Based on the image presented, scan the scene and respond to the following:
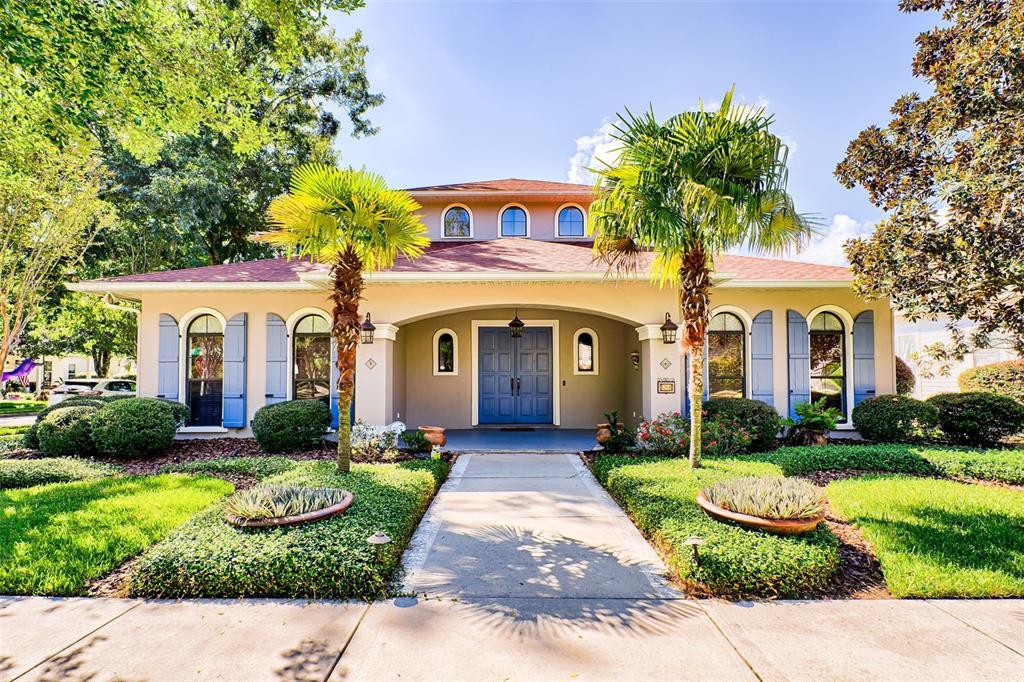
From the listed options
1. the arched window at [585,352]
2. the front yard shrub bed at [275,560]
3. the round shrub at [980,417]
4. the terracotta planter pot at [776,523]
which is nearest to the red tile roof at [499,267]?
the arched window at [585,352]

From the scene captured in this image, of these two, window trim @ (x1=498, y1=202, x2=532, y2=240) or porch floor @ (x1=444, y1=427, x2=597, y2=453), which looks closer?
porch floor @ (x1=444, y1=427, x2=597, y2=453)

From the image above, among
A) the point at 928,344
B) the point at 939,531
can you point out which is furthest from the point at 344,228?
the point at 928,344

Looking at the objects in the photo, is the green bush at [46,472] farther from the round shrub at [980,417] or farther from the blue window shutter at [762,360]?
the round shrub at [980,417]

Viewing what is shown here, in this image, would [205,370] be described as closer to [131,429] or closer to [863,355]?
[131,429]

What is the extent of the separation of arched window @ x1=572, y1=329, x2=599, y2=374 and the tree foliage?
5911mm

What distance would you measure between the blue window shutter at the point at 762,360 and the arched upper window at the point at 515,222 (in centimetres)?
655

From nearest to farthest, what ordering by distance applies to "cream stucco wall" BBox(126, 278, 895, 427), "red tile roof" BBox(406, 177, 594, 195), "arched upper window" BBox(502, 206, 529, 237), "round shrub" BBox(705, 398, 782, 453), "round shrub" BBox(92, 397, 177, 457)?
"round shrub" BBox(92, 397, 177, 457) < "round shrub" BBox(705, 398, 782, 453) < "cream stucco wall" BBox(126, 278, 895, 427) < "red tile roof" BBox(406, 177, 594, 195) < "arched upper window" BBox(502, 206, 529, 237)

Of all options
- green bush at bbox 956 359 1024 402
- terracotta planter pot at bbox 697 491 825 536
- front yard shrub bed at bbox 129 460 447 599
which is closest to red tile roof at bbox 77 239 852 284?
green bush at bbox 956 359 1024 402

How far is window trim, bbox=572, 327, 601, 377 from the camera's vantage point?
12836 millimetres

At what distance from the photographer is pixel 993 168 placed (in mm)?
6145

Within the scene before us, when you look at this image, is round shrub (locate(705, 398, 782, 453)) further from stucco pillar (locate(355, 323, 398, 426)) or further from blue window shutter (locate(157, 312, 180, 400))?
blue window shutter (locate(157, 312, 180, 400))

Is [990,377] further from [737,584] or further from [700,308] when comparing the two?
[737,584]

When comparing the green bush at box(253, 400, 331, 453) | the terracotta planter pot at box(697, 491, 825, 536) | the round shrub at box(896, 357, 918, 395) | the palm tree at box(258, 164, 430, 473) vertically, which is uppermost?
the palm tree at box(258, 164, 430, 473)

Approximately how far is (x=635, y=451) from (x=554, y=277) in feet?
11.8
